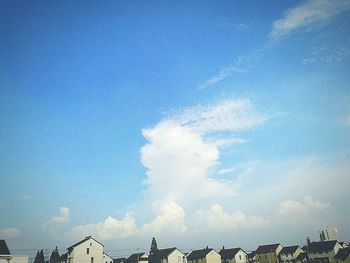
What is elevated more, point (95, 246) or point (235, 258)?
point (95, 246)

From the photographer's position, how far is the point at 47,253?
3253 inches

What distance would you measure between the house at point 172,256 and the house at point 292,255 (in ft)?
111

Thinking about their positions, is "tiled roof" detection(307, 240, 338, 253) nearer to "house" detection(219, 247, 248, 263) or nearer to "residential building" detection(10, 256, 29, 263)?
"house" detection(219, 247, 248, 263)

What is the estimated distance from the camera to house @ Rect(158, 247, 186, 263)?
261 ft

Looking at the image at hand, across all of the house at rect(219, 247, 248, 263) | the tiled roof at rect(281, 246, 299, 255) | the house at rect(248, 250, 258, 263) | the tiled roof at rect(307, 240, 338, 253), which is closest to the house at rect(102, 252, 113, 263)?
the house at rect(219, 247, 248, 263)

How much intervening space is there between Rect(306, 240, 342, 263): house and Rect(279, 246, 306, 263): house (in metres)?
2.94

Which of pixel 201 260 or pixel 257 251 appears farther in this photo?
pixel 257 251

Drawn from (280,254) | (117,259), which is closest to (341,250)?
(280,254)

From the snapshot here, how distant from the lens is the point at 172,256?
263 ft

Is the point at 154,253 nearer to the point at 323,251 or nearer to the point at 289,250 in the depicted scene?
the point at 289,250

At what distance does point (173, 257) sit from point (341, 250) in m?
48.4

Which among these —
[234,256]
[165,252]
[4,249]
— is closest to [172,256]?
[165,252]

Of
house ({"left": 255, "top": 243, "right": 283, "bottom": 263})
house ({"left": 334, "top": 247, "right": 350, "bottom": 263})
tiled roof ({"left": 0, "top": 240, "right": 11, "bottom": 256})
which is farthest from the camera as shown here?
house ({"left": 255, "top": 243, "right": 283, "bottom": 263})

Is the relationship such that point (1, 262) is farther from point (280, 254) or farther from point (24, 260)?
point (280, 254)
